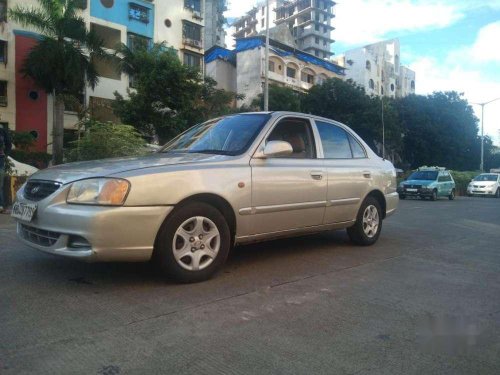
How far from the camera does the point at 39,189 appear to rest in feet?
12.8

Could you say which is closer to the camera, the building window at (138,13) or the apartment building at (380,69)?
the building window at (138,13)

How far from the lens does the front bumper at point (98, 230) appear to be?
346 cm

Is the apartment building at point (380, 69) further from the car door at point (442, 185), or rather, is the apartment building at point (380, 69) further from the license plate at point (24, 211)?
the license plate at point (24, 211)

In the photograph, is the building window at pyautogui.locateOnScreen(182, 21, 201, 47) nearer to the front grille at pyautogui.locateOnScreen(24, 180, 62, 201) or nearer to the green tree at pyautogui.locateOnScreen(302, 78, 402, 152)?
the green tree at pyautogui.locateOnScreen(302, 78, 402, 152)

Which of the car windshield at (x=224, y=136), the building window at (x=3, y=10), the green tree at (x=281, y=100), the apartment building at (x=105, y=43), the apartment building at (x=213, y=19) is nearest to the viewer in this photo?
the car windshield at (x=224, y=136)

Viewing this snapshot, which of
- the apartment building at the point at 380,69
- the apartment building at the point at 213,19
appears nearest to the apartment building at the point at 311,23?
the apartment building at the point at 380,69

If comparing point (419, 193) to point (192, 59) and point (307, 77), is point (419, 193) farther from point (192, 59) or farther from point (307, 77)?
point (307, 77)

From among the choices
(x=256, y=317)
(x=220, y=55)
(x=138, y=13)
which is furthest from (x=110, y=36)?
(x=256, y=317)

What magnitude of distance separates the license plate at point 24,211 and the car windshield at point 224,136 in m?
1.62

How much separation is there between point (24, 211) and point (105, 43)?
103ft

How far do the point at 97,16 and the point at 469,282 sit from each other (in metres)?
33.8

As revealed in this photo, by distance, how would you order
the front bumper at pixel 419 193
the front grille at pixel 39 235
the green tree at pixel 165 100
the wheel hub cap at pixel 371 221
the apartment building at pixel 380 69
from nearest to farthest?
the front grille at pixel 39 235
the wheel hub cap at pixel 371 221
the front bumper at pixel 419 193
the green tree at pixel 165 100
the apartment building at pixel 380 69

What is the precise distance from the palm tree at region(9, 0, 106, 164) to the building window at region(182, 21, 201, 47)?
13.8 m

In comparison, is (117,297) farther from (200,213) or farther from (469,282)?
(469,282)
